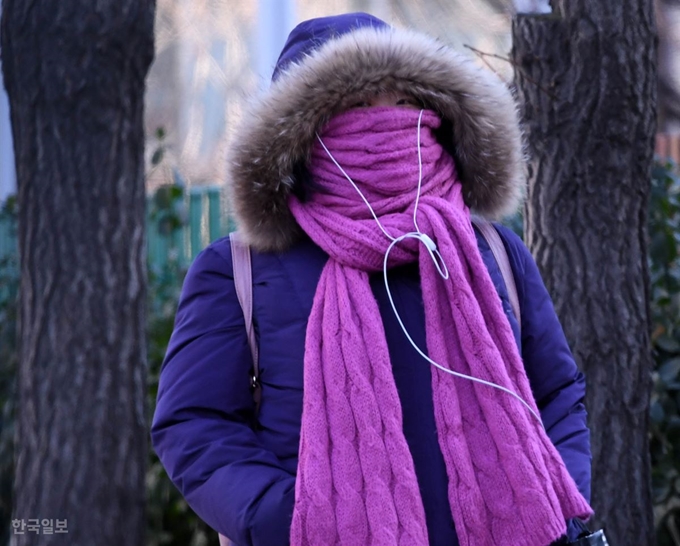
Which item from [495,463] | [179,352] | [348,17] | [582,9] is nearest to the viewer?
[495,463]

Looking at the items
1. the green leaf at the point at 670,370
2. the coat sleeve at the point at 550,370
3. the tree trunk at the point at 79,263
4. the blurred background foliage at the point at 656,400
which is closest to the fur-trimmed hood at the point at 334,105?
the coat sleeve at the point at 550,370

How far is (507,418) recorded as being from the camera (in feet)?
6.28

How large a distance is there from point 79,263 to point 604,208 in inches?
77.8

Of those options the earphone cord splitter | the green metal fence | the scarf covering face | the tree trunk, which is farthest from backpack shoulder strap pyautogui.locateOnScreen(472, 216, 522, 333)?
the green metal fence

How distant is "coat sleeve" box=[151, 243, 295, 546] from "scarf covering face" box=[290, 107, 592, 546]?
9 centimetres

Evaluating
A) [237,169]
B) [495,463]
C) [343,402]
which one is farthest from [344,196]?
[495,463]

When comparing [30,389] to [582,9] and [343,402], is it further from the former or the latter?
[582,9]

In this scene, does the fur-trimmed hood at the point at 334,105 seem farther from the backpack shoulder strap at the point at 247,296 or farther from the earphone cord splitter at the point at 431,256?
the earphone cord splitter at the point at 431,256

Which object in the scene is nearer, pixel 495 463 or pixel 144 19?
pixel 495 463

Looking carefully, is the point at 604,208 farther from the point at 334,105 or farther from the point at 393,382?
the point at 393,382

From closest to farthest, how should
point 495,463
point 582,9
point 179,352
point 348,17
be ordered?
1. point 495,463
2. point 179,352
3. point 348,17
4. point 582,9

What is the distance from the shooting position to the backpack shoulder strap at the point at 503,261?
2.18 meters

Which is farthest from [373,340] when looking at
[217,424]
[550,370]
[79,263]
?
[79,263]

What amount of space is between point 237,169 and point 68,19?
1.86 metres
